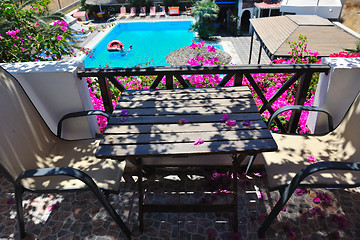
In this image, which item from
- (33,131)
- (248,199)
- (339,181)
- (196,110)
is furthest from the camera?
(248,199)

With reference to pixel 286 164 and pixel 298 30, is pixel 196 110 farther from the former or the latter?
pixel 298 30

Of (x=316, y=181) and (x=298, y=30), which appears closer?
(x=316, y=181)

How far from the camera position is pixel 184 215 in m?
2.66

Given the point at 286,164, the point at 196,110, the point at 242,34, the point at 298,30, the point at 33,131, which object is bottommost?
the point at 242,34

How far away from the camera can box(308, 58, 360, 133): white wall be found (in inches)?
108

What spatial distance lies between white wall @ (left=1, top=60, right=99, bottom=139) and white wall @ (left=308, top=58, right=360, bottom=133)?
2.76 m

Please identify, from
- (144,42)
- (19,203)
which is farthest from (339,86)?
(144,42)

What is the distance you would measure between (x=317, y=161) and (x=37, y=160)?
2771mm

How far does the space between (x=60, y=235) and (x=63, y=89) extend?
153 cm

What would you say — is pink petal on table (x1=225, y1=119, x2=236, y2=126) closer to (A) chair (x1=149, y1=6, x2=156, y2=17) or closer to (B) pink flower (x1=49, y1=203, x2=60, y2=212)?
(B) pink flower (x1=49, y1=203, x2=60, y2=212)

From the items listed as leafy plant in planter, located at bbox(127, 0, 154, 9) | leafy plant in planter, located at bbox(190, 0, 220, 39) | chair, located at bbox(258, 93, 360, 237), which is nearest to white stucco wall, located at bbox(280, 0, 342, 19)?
leafy plant in planter, located at bbox(190, 0, 220, 39)

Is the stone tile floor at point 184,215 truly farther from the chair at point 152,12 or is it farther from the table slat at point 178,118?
the chair at point 152,12

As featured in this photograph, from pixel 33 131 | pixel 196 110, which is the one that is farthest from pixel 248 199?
pixel 33 131

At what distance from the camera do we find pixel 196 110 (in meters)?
2.46
